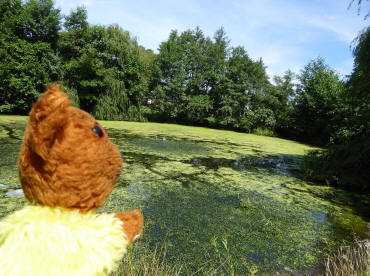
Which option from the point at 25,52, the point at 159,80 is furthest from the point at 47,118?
the point at 159,80

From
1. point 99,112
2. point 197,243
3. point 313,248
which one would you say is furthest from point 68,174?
point 99,112

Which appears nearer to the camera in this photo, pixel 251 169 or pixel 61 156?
pixel 61 156

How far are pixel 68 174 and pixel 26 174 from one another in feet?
0.31

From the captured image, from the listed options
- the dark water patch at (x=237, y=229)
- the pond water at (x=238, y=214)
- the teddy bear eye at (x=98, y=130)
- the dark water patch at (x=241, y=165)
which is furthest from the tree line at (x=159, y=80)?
the teddy bear eye at (x=98, y=130)

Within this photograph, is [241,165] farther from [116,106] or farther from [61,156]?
[116,106]

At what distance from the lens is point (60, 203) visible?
42 centimetres

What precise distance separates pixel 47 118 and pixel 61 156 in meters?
0.07

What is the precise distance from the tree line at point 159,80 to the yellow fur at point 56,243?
6.51 metres

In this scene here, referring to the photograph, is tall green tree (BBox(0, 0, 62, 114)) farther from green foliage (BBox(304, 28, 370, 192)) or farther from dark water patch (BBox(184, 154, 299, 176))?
green foliage (BBox(304, 28, 370, 192))

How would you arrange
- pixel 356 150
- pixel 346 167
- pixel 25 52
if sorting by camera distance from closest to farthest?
pixel 356 150 < pixel 346 167 < pixel 25 52

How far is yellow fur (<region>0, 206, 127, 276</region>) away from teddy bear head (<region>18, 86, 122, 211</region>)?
3 centimetres

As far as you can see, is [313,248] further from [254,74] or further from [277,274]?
[254,74]

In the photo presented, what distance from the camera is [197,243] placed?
1.52 m

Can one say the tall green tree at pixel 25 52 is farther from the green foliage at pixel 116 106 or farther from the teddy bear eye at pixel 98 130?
the teddy bear eye at pixel 98 130
